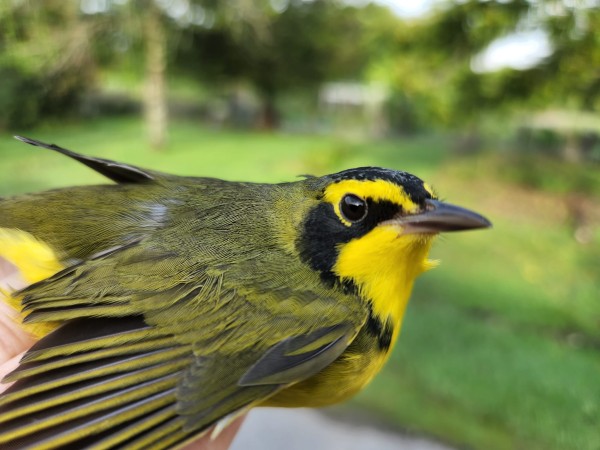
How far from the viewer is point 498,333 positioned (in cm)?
477

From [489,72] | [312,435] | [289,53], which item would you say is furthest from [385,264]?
[289,53]

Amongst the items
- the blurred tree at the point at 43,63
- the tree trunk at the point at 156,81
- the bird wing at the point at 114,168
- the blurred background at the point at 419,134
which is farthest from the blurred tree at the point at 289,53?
the bird wing at the point at 114,168

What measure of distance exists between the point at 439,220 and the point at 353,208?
0.87 ft

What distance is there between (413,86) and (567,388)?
5930 millimetres

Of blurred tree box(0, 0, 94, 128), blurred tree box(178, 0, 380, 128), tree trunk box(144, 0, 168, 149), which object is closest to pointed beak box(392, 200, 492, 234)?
blurred tree box(0, 0, 94, 128)

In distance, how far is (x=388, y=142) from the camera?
1404cm

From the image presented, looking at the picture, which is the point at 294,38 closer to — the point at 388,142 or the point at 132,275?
the point at 388,142

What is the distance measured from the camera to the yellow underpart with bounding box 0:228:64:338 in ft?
6.12

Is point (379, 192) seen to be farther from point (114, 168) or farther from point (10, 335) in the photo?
point (10, 335)

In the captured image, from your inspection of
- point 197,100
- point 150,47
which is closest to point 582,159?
point 150,47

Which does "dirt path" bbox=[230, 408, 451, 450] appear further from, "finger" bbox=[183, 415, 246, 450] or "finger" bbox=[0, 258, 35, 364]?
"finger" bbox=[0, 258, 35, 364]

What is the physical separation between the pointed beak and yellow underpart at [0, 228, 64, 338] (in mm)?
1283

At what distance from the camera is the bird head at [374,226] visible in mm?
1520

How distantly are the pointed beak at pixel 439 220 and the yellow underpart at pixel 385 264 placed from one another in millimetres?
30
